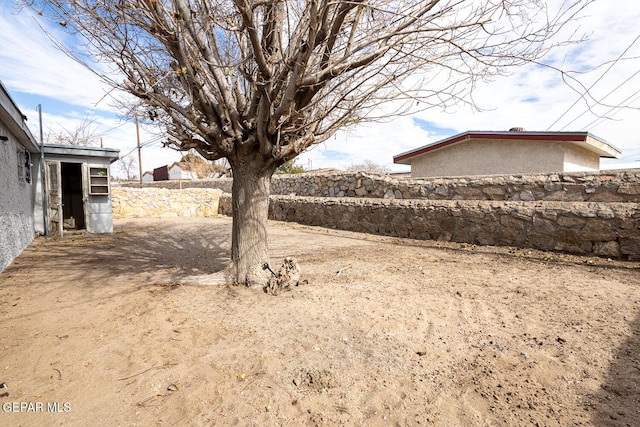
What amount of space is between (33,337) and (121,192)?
42.2 ft

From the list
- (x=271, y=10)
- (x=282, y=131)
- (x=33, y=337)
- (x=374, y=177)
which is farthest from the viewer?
(x=374, y=177)

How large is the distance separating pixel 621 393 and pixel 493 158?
9047 millimetres

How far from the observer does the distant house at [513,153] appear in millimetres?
8859

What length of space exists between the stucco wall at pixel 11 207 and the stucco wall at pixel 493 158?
11214 mm

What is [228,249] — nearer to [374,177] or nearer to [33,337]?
[33,337]

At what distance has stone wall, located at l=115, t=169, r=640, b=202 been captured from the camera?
5.52 meters

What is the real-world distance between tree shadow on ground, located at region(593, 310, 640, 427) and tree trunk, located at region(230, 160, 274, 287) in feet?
11.0

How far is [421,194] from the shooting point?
8438 mm

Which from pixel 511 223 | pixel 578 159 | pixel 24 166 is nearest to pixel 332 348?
pixel 511 223

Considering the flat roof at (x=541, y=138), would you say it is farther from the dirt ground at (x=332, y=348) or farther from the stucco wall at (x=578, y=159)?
the dirt ground at (x=332, y=348)

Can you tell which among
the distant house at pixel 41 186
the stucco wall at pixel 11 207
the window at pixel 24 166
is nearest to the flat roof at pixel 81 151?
the distant house at pixel 41 186

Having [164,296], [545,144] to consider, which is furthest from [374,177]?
[164,296]

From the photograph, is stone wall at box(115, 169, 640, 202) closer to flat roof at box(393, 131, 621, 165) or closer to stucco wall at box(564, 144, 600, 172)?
flat roof at box(393, 131, 621, 165)

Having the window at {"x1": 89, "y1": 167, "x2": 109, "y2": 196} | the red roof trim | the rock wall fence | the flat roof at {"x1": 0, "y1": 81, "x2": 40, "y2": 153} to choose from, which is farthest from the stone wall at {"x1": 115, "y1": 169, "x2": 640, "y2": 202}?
the flat roof at {"x1": 0, "y1": 81, "x2": 40, "y2": 153}
